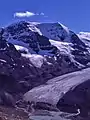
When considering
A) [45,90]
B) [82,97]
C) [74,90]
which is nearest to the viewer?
[82,97]

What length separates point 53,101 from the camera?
14525 centimetres

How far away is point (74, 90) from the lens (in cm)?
15112

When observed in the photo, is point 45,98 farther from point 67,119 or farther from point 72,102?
point 67,119

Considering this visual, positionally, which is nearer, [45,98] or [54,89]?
[45,98]

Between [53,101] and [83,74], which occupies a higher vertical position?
[83,74]

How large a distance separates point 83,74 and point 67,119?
91685 millimetres

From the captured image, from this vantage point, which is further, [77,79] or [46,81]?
[46,81]

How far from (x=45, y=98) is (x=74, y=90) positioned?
11.9 m

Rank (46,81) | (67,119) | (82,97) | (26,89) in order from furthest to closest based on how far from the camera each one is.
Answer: (46,81)
(26,89)
(82,97)
(67,119)

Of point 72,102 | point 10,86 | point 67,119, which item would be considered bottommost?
point 67,119

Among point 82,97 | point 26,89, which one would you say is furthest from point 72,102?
point 26,89

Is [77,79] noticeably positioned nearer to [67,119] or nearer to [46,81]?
[46,81]

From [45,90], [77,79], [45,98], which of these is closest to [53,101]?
[45,98]

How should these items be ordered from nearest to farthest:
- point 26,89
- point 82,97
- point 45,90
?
point 82,97
point 45,90
point 26,89
